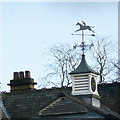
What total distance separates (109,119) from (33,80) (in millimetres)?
9816

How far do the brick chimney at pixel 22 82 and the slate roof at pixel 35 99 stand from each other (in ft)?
5.87

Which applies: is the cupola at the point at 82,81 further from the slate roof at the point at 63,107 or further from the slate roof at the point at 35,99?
the slate roof at the point at 63,107

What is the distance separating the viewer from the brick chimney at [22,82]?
40.0 meters

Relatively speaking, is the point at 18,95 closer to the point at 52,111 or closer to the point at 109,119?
the point at 52,111

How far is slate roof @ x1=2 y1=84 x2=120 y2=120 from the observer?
34.4m

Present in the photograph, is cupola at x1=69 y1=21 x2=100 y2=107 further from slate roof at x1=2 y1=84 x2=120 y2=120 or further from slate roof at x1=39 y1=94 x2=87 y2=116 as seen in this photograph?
slate roof at x1=39 y1=94 x2=87 y2=116

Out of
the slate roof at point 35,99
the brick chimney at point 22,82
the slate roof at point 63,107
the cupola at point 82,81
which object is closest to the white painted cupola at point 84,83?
the cupola at point 82,81

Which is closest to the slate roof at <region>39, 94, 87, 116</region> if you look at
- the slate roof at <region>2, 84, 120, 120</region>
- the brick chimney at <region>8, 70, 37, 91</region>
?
the slate roof at <region>2, 84, 120, 120</region>

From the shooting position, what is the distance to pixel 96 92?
36.3 m

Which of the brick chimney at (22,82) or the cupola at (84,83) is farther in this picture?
the brick chimney at (22,82)

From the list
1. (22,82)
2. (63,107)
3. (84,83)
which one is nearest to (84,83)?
(84,83)

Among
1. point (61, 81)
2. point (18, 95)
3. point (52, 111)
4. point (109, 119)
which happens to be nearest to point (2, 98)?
point (18, 95)

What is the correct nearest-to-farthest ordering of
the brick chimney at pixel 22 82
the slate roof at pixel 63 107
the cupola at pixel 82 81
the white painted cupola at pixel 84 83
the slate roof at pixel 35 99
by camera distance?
1. the slate roof at pixel 63 107
2. the slate roof at pixel 35 99
3. the white painted cupola at pixel 84 83
4. the cupola at pixel 82 81
5. the brick chimney at pixel 22 82

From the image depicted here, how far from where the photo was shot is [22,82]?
40.2m
